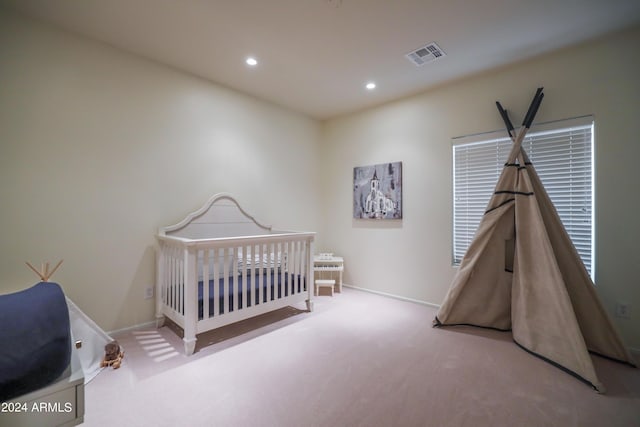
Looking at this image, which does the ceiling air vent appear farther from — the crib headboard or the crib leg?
the crib leg

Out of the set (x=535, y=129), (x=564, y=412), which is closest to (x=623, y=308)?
(x=564, y=412)

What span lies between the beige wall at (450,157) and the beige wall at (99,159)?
172 cm

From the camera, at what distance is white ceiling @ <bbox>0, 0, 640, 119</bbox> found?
1.91m

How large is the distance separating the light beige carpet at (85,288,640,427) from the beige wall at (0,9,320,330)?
2.36ft

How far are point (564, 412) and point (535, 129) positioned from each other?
228 cm

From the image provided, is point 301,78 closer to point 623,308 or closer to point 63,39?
point 63,39

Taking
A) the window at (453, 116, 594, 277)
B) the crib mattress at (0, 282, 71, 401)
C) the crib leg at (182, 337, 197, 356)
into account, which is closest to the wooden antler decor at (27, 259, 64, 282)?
the crib leg at (182, 337, 197, 356)

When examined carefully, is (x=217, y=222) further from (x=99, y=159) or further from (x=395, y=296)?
(x=395, y=296)

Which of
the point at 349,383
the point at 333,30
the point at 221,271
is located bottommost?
the point at 349,383

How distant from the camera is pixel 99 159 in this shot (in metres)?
2.30

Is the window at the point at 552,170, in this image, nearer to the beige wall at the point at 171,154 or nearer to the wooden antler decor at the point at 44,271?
the beige wall at the point at 171,154

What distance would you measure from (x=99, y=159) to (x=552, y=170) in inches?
160

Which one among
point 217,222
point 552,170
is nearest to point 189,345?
point 217,222

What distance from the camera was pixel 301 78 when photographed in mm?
2949
